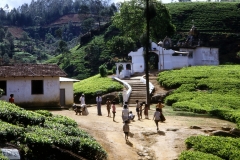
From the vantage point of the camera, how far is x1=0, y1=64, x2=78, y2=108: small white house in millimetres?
27125

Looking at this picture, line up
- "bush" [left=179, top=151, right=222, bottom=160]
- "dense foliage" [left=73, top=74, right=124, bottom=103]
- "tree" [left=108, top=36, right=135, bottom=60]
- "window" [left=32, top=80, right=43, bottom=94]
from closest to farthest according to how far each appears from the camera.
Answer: "bush" [left=179, top=151, right=222, bottom=160] < "window" [left=32, top=80, right=43, bottom=94] < "dense foliage" [left=73, top=74, right=124, bottom=103] < "tree" [left=108, top=36, right=135, bottom=60]

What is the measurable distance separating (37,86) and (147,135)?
11941 millimetres

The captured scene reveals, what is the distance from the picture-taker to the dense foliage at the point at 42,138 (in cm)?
1274

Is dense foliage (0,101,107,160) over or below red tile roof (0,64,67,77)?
below

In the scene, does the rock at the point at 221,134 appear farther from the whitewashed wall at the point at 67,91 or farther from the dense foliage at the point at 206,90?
the whitewashed wall at the point at 67,91

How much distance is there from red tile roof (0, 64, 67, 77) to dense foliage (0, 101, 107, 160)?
11.6m

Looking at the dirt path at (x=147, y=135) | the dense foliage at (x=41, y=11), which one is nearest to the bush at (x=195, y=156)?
the dirt path at (x=147, y=135)

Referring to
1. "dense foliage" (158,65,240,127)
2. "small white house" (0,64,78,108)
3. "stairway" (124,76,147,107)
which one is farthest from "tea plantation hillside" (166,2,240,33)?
"small white house" (0,64,78,108)

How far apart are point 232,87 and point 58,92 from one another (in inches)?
564

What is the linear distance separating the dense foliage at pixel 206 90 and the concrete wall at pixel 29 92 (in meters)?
8.63

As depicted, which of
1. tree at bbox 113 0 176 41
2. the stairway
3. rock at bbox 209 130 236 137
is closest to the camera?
rock at bbox 209 130 236 137

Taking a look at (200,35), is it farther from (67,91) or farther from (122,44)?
(67,91)

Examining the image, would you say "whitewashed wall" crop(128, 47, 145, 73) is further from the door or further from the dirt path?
the dirt path

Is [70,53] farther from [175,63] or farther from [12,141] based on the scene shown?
[12,141]
